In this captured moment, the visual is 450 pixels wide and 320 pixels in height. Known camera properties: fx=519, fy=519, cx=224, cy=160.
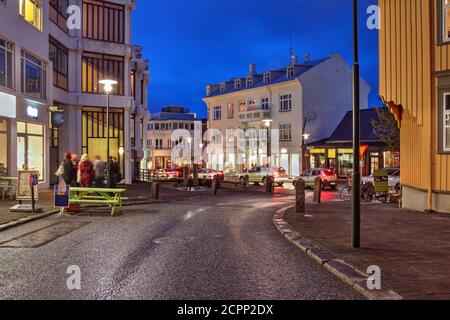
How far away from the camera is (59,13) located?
102ft

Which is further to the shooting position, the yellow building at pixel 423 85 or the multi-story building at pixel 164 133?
the multi-story building at pixel 164 133

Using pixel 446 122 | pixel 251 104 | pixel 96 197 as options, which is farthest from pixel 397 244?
pixel 251 104

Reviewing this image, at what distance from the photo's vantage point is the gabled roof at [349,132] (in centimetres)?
4600

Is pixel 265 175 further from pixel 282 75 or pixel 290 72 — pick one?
pixel 282 75

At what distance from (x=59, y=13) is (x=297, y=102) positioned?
87.7ft

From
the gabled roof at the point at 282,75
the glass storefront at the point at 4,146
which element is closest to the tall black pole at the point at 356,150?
the glass storefront at the point at 4,146

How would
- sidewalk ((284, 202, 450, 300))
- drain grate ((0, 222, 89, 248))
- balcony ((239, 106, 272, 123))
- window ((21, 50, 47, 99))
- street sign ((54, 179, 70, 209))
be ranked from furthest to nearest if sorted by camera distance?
balcony ((239, 106, 272, 123)) → window ((21, 50, 47, 99)) → street sign ((54, 179, 70, 209)) → drain grate ((0, 222, 89, 248)) → sidewalk ((284, 202, 450, 300))

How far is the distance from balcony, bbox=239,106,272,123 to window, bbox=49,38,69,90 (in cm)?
2545

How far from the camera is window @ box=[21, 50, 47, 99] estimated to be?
22.5 meters

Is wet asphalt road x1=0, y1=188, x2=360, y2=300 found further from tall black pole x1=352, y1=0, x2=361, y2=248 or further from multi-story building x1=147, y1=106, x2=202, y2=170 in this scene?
multi-story building x1=147, y1=106, x2=202, y2=170

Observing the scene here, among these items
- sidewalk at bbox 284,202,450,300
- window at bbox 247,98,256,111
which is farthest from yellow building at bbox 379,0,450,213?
window at bbox 247,98,256,111

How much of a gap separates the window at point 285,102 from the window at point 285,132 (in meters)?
1.68

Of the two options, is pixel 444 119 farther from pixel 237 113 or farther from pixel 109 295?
pixel 237 113

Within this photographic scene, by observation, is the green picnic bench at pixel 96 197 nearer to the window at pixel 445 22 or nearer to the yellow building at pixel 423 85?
the yellow building at pixel 423 85
